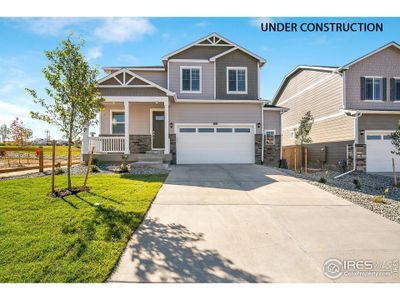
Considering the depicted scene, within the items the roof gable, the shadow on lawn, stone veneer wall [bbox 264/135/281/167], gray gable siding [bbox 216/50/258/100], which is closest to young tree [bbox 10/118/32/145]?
the roof gable

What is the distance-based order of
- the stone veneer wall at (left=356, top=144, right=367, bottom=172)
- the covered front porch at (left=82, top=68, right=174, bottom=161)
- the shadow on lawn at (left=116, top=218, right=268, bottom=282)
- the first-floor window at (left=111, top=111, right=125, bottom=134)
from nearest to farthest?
the shadow on lawn at (left=116, top=218, right=268, bottom=282) < the covered front porch at (left=82, top=68, right=174, bottom=161) < the stone veneer wall at (left=356, top=144, right=367, bottom=172) < the first-floor window at (left=111, top=111, right=125, bottom=134)

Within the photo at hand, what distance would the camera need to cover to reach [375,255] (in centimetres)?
325

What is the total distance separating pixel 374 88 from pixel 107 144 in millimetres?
15935

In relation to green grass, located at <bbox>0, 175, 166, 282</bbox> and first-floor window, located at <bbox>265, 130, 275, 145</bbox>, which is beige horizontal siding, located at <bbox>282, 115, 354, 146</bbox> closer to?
first-floor window, located at <bbox>265, 130, 275, 145</bbox>

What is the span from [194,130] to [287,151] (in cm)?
835

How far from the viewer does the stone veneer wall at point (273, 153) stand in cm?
1430

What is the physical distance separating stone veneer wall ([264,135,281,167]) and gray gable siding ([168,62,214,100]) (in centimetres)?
475

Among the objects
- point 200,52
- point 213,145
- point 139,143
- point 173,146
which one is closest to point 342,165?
point 213,145

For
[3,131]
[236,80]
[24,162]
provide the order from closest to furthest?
[236,80] → [24,162] → [3,131]

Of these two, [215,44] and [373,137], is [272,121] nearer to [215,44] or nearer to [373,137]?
[373,137]

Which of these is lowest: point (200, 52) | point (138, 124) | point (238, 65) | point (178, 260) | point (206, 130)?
point (178, 260)

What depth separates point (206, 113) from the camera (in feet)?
45.2

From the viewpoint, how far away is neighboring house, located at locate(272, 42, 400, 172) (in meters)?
13.2
